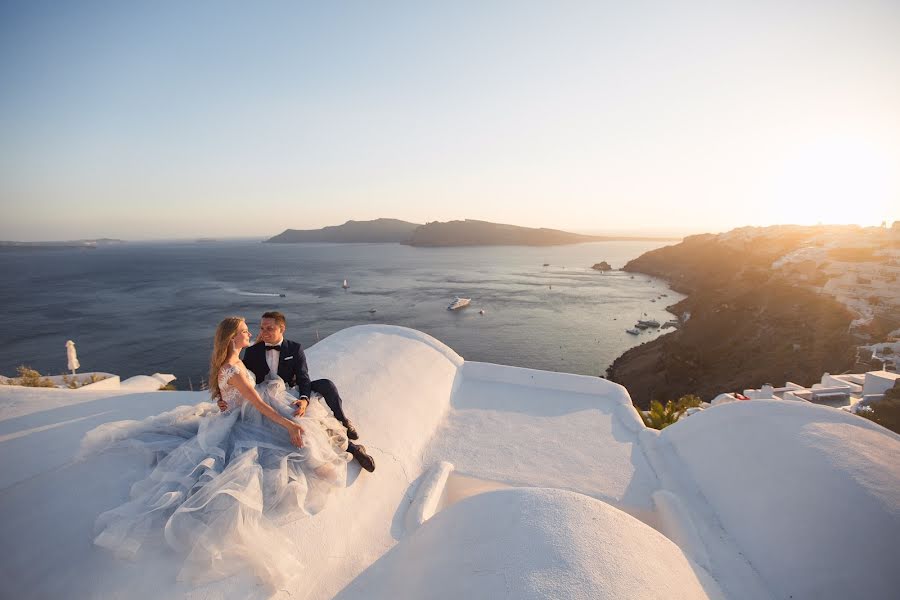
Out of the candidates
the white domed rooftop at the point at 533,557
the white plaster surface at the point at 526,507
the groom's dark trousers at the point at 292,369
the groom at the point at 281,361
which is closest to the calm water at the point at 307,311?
the white plaster surface at the point at 526,507

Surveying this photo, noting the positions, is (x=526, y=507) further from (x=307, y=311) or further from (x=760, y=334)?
(x=307, y=311)

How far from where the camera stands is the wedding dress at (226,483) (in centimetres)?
268

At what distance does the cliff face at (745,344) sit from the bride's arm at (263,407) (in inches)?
1084

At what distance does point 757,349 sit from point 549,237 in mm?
171264

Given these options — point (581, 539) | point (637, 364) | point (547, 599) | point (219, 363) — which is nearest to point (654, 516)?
point (581, 539)

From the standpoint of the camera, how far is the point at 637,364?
1315 inches

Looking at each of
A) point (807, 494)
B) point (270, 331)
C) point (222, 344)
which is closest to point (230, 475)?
point (222, 344)

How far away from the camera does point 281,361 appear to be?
421 cm

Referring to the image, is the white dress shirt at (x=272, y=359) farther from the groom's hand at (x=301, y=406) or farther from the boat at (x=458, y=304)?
the boat at (x=458, y=304)

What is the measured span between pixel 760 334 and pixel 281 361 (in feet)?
131

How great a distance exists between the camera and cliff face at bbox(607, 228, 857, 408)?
26.8 m

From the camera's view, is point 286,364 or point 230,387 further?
point 286,364

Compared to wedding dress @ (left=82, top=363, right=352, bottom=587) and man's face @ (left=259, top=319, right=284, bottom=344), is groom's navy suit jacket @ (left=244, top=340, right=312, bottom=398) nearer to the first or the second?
man's face @ (left=259, top=319, right=284, bottom=344)

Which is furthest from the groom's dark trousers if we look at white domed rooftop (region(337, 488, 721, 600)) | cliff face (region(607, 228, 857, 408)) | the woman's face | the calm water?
the calm water
